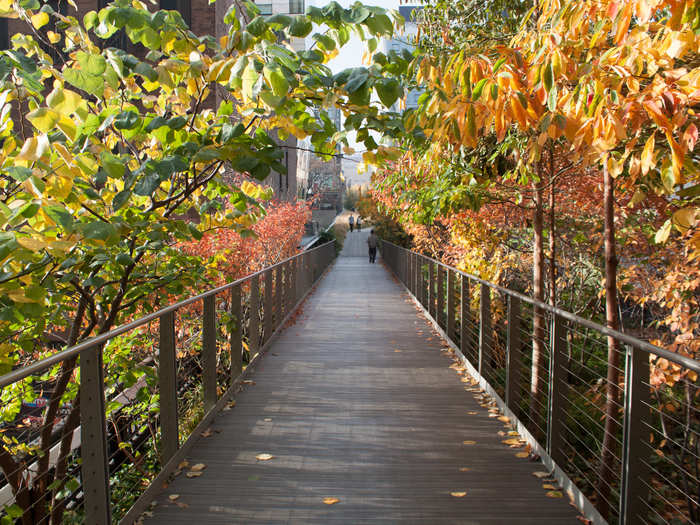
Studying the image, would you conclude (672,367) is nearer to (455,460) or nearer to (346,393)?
(455,460)

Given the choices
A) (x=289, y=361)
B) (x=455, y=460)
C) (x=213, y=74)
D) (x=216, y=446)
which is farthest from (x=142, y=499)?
(x=289, y=361)

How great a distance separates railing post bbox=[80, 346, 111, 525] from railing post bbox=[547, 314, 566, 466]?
2770 mm

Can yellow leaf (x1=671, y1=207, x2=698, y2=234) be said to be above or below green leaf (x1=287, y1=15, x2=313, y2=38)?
below

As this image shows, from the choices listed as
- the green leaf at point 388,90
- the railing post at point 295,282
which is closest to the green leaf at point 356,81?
the green leaf at point 388,90

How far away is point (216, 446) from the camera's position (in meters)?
4.44

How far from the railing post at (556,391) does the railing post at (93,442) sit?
2.77 metres

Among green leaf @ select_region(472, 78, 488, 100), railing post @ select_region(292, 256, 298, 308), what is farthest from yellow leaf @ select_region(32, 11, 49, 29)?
railing post @ select_region(292, 256, 298, 308)

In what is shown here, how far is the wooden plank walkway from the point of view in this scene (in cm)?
338

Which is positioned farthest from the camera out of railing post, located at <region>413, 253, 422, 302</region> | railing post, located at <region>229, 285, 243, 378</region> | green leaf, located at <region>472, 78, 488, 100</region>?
railing post, located at <region>413, 253, 422, 302</region>

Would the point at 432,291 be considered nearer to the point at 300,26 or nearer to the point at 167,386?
the point at 167,386

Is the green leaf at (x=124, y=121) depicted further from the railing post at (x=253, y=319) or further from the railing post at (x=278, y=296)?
the railing post at (x=278, y=296)

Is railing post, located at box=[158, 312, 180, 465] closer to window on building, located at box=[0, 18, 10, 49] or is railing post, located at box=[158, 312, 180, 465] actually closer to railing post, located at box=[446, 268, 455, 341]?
railing post, located at box=[446, 268, 455, 341]

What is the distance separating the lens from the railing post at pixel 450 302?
8.01 meters

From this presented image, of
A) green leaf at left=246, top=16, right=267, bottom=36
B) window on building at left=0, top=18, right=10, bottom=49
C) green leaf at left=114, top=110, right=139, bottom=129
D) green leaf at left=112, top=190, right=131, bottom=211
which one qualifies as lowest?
green leaf at left=112, top=190, right=131, bottom=211
